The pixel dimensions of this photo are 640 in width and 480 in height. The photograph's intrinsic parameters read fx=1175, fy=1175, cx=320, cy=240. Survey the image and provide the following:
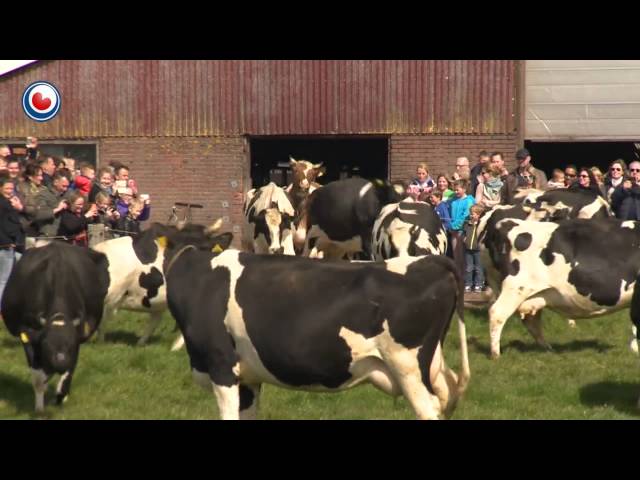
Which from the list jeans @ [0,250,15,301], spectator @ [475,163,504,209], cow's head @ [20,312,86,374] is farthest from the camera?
spectator @ [475,163,504,209]

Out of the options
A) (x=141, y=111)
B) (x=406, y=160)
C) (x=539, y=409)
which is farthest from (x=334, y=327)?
(x=141, y=111)

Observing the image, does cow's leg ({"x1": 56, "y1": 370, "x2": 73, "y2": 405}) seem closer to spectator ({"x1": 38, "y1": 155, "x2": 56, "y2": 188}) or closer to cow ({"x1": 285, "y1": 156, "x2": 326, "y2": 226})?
spectator ({"x1": 38, "y1": 155, "x2": 56, "y2": 188})

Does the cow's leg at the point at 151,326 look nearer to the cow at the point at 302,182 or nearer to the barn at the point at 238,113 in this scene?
the cow at the point at 302,182

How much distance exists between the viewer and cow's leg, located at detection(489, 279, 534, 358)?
13797 mm

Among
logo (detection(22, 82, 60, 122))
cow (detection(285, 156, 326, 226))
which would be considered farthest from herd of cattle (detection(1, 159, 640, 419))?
logo (detection(22, 82, 60, 122))

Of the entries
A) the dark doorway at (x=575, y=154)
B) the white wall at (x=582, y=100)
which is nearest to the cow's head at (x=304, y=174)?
the white wall at (x=582, y=100)

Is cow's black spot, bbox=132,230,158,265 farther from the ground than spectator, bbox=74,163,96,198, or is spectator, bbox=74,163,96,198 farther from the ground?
spectator, bbox=74,163,96,198

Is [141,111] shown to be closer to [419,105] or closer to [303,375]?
[419,105]

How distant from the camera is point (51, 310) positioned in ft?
35.7

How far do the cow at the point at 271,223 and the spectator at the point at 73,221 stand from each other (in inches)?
129

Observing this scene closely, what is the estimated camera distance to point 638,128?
1019 inches

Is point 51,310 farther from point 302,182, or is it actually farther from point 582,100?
point 582,100

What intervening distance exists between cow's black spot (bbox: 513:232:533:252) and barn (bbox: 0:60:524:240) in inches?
477

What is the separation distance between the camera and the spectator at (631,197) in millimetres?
17109
